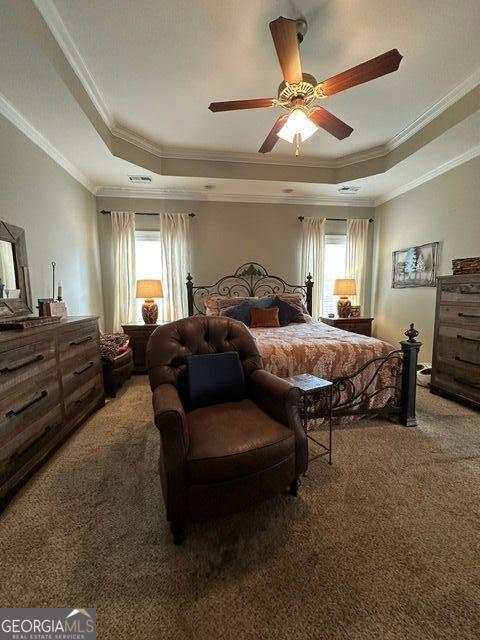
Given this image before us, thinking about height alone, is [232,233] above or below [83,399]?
above

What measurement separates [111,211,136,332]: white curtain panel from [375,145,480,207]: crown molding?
424 centimetres

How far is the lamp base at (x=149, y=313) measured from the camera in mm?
4188

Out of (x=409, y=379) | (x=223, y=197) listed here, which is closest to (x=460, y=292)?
(x=409, y=379)

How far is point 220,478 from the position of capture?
1.33 metres

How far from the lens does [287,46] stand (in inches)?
64.9

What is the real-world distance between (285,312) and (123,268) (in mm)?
2637

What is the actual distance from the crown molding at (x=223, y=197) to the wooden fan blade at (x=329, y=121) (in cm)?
228

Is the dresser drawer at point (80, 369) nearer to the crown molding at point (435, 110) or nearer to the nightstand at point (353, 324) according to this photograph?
the nightstand at point (353, 324)

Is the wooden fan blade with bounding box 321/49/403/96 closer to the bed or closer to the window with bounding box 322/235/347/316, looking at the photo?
the bed

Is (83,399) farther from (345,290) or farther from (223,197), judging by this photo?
(345,290)

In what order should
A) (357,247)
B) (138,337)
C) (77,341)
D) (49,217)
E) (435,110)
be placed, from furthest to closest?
1. (357,247)
2. (138,337)
3. (49,217)
4. (435,110)
5. (77,341)

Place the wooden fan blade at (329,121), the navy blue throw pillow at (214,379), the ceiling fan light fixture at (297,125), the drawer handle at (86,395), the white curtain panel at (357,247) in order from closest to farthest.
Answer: the navy blue throw pillow at (214,379) < the ceiling fan light fixture at (297,125) < the wooden fan blade at (329,121) < the drawer handle at (86,395) < the white curtain panel at (357,247)

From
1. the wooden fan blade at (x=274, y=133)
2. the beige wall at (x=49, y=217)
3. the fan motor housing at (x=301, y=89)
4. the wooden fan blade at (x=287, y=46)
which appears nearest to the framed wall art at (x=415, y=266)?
the wooden fan blade at (x=274, y=133)

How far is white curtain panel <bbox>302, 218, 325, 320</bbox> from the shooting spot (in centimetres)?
471
